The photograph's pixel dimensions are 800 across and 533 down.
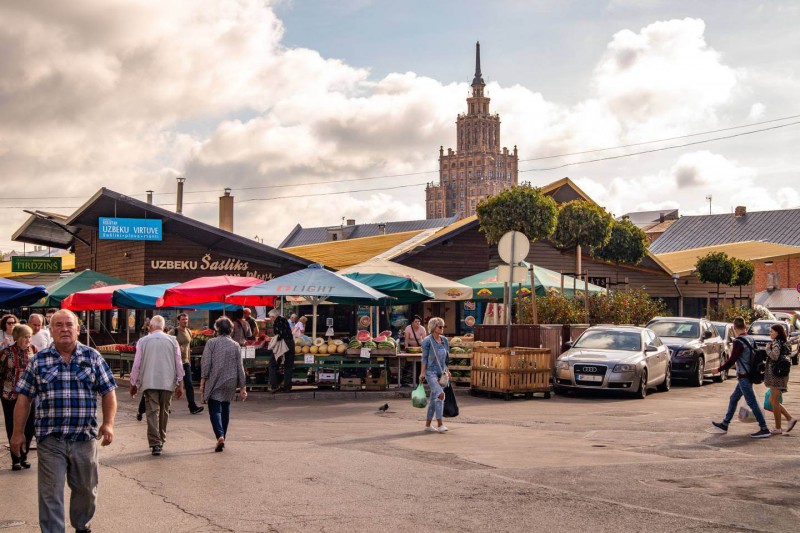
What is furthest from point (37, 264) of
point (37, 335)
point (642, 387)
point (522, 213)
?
point (37, 335)

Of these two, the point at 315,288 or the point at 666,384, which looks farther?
the point at 666,384

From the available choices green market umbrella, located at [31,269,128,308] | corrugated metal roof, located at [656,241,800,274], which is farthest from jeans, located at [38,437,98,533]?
corrugated metal roof, located at [656,241,800,274]

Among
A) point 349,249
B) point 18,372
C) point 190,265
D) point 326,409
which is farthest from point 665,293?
point 18,372

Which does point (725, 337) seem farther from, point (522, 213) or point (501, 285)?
point (522, 213)

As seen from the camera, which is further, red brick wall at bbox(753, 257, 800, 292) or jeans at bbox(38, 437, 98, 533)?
red brick wall at bbox(753, 257, 800, 292)

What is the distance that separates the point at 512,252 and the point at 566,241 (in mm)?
16220

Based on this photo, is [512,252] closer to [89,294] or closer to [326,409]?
[326,409]

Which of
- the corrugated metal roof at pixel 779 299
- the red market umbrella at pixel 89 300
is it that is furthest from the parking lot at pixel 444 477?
the corrugated metal roof at pixel 779 299

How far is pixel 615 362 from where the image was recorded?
19906 millimetres

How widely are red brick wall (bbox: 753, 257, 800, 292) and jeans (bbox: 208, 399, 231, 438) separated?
74.9 metres

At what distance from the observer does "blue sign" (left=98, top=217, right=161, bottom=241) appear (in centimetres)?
3334

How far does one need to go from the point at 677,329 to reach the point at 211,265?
17154 millimetres

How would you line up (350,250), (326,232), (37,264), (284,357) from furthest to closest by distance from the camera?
(326,232), (350,250), (37,264), (284,357)

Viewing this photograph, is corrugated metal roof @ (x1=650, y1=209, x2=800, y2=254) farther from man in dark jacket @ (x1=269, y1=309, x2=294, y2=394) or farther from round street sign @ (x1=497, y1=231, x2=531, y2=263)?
man in dark jacket @ (x1=269, y1=309, x2=294, y2=394)
